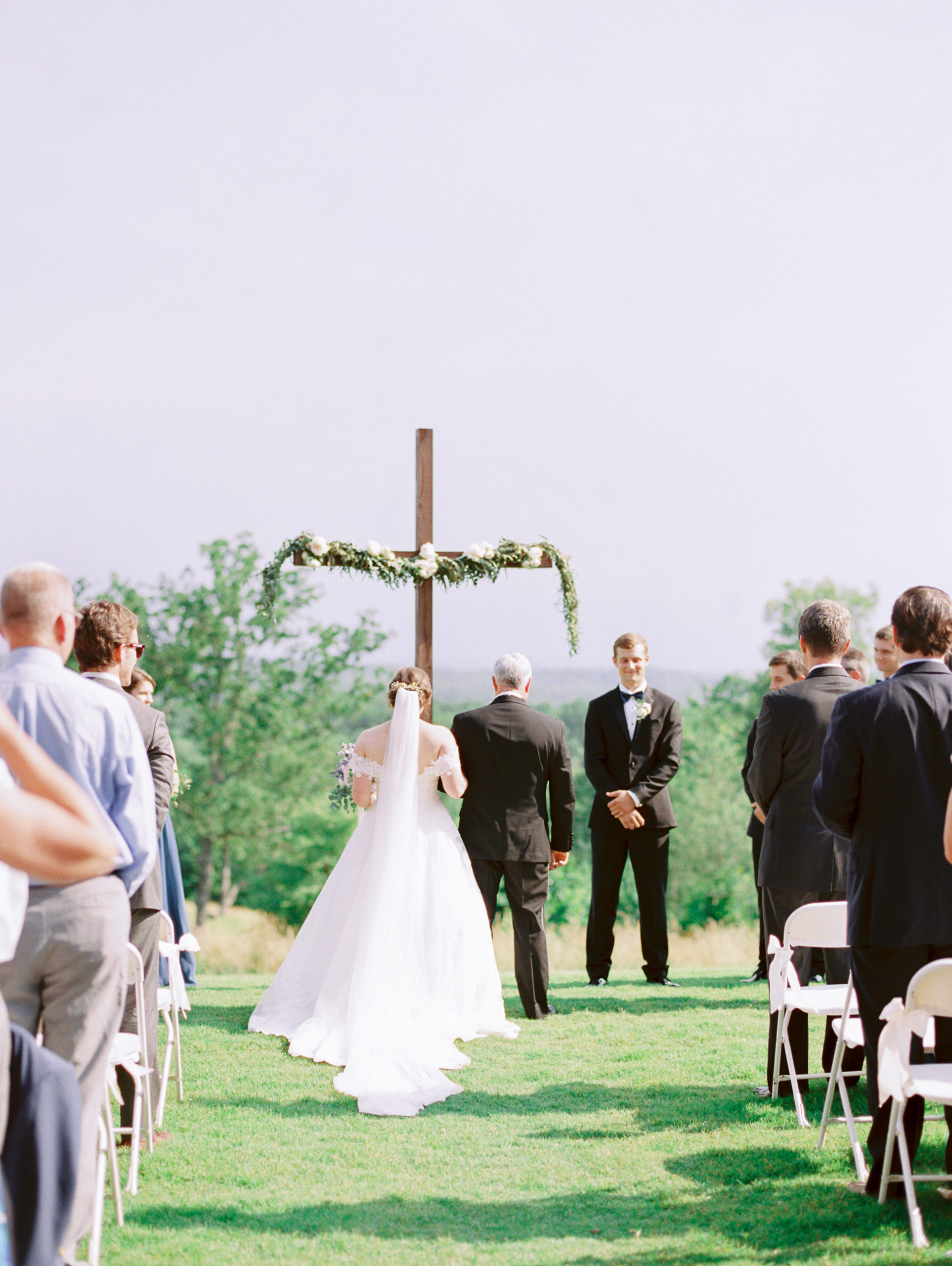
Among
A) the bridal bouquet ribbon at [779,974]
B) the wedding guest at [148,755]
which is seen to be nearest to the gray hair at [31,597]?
the wedding guest at [148,755]

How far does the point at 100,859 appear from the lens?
2322mm

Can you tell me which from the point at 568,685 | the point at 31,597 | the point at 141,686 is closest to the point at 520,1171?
the point at 31,597

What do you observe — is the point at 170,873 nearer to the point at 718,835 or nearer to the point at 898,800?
the point at 898,800

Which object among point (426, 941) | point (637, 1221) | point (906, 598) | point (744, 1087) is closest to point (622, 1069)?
point (744, 1087)

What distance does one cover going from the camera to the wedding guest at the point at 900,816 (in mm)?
4172

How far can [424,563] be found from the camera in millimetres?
7777

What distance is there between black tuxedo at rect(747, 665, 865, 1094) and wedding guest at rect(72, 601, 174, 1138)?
2.90 metres

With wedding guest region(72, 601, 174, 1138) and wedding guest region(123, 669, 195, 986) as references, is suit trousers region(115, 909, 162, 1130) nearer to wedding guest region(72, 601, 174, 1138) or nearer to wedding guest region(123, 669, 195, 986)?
wedding guest region(72, 601, 174, 1138)

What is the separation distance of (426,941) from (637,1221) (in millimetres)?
3125

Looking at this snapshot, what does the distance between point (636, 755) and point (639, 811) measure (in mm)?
418

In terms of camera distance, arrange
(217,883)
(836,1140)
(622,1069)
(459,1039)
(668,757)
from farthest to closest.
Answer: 1. (217,883)
2. (668,757)
3. (459,1039)
4. (622,1069)
5. (836,1140)

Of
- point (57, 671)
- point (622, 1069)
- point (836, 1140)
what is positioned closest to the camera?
point (57, 671)

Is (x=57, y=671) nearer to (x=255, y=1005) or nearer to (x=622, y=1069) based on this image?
(x=622, y=1069)

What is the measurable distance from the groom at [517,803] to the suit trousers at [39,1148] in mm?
4705
